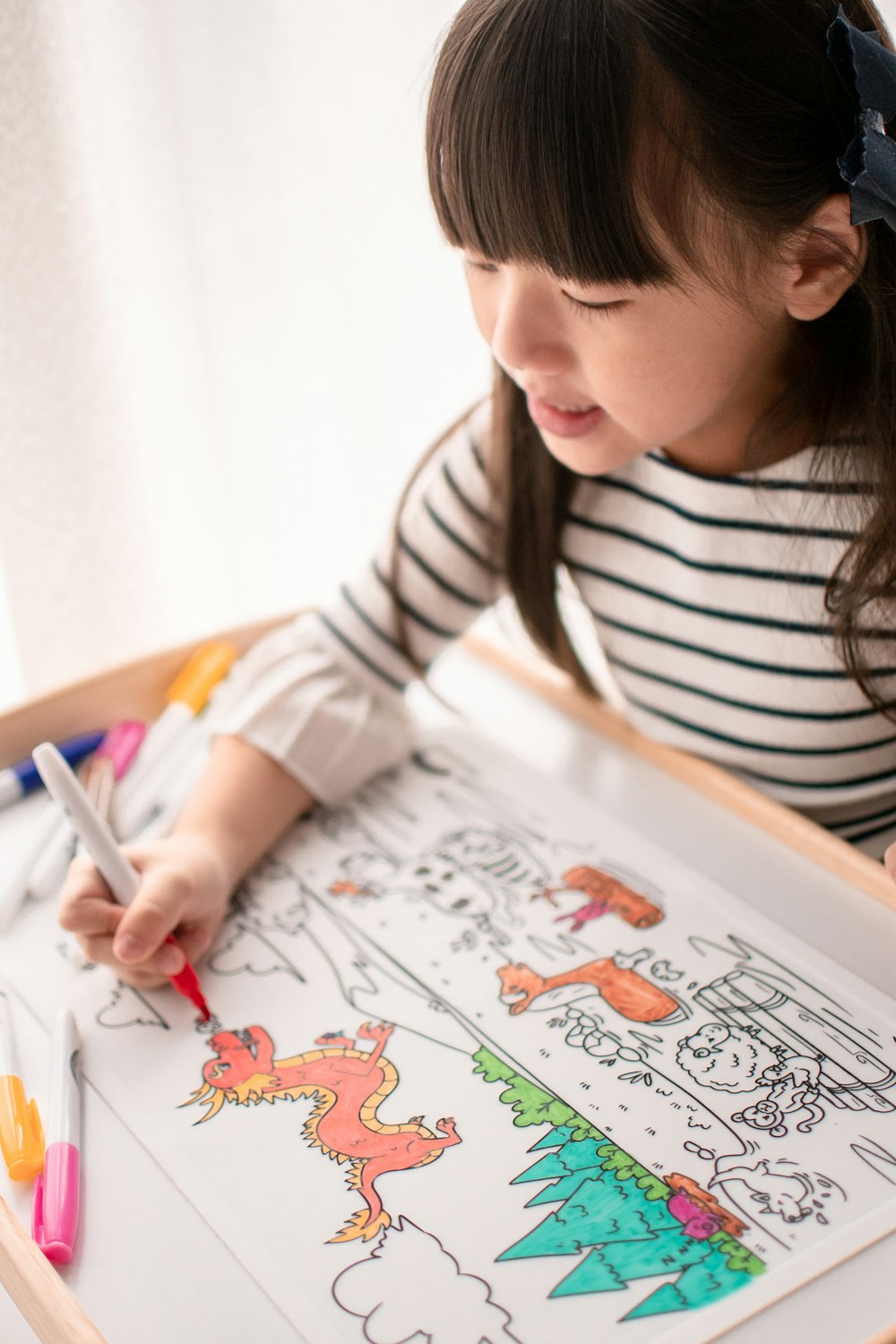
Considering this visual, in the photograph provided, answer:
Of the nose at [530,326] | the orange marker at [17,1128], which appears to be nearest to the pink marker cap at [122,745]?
the orange marker at [17,1128]

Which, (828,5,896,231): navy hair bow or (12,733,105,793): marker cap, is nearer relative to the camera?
(828,5,896,231): navy hair bow

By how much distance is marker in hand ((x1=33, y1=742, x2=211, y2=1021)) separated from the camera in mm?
524

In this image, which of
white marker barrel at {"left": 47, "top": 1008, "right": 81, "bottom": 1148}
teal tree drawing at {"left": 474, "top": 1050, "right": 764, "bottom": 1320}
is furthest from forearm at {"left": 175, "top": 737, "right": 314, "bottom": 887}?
teal tree drawing at {"left": 474, "top": 1050, "right": 764, "bottom": 1320}

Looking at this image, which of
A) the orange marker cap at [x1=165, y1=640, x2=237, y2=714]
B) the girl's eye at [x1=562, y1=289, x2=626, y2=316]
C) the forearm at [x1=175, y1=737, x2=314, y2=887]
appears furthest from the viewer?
the orange marker cap at [x1=165, y1=640, x2=237, y2=714]

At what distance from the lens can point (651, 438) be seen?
1.85 ft

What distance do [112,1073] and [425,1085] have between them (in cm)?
13

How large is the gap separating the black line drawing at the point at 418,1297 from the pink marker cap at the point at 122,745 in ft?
1.12

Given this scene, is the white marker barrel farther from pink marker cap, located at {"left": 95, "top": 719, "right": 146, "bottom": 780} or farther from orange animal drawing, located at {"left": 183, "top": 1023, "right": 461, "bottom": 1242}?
pink marker cap, located at {"left": 95, "top": 719, "right": 146, "bottom": 780}

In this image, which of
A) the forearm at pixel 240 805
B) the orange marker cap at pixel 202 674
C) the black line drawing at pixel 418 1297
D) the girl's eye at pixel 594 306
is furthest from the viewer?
the orange marker cap at pixel 202 674

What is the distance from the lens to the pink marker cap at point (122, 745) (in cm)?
69

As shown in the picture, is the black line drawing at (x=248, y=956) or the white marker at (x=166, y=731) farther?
the white marker at (x=166, y=731)

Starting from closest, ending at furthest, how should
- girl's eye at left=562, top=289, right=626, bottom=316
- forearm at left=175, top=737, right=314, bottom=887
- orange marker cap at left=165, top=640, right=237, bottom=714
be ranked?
1. girl's eye at left=562, top=289, right=626, bottom=316
2. forearm at left=175, top=737, right=314, bottom=887
3. orange marker cap at left=165, top=640, right=237, bottom=714

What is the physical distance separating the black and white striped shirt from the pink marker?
202 millimetres

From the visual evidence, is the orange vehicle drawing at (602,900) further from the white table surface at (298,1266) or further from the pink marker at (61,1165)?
the pink marker at (61,1165)
